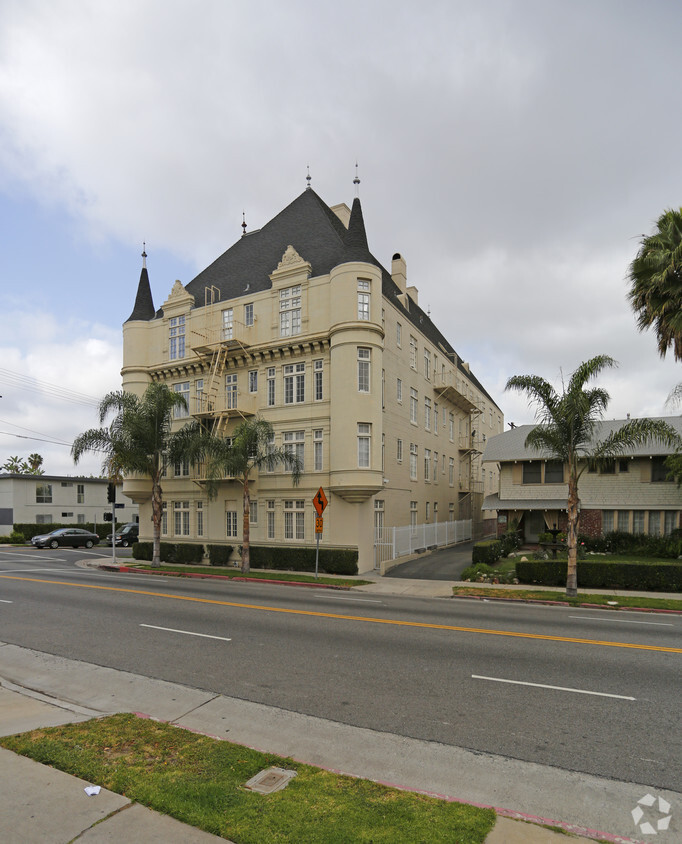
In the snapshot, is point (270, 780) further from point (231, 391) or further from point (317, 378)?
point (231, 391)

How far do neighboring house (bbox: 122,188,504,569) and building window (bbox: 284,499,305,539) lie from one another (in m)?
0.07

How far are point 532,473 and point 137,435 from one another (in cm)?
2241

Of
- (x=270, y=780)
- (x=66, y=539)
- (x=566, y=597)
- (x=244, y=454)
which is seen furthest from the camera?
(x=66, y=539)

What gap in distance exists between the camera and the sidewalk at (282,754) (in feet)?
14.9

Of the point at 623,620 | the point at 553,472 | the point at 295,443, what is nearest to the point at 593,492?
the point at 553,472

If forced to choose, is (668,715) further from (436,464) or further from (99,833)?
(436,464)

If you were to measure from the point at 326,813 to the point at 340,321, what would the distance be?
23099 millimetres

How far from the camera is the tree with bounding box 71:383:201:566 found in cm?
2773

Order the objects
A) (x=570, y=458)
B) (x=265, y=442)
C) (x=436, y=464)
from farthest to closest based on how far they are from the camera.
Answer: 1. (x=436, y=464)
2. (x=265, y=442)
3. (x=570, y=458)

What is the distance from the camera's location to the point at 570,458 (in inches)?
765

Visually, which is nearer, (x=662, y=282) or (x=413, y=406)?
(x=662, y=282)

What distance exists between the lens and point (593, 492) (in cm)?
3008

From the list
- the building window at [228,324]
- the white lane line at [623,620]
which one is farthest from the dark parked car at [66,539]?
the white lane line at [623,620]

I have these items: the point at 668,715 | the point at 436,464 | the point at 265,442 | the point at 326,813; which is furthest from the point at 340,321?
the point at 326,813
